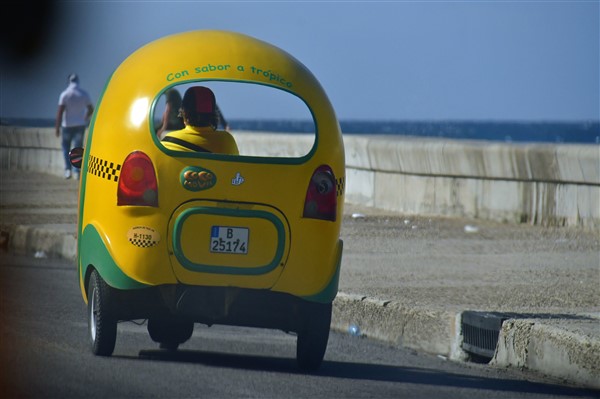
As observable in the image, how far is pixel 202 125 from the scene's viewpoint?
768 centimetres

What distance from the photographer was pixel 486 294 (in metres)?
10.2

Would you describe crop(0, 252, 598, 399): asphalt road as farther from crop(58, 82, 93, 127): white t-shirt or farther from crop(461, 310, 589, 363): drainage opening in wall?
crop(58, 82, 93, 127): white t-shirt

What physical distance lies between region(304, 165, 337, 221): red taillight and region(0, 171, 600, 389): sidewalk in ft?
5.01

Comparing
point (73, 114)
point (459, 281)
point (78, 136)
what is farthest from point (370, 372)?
point (78, 136)

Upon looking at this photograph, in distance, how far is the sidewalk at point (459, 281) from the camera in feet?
26.6

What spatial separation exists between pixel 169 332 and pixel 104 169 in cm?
130

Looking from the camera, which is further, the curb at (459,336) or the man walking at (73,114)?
the man walking at (73,114)

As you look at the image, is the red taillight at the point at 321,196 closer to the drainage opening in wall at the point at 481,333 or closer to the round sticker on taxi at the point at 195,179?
the round sticker on taxi at the point at 195,179

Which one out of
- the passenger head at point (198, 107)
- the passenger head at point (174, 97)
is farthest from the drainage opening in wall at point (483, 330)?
the passenger head at point (174, 97)

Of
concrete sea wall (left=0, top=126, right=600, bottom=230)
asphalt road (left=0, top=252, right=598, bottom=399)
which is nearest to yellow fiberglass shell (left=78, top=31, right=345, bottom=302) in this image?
asphalt road (left=0, top=252, right=598, bottom=399)

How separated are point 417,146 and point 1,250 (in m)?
5.44

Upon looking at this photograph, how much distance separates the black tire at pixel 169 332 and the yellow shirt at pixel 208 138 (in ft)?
3.57

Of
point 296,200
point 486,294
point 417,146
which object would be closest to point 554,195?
point 417,146

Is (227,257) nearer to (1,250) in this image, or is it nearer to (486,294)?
(486,294)
